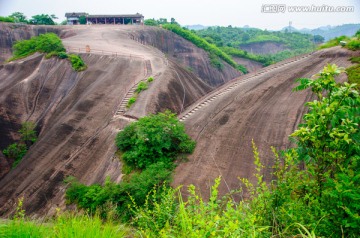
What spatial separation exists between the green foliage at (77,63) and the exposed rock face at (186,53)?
21.9 meters

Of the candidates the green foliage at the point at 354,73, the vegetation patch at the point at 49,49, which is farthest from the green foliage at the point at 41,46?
the green foliage at the point at 354,73

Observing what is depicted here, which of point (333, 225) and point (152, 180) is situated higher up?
point (333, 225)

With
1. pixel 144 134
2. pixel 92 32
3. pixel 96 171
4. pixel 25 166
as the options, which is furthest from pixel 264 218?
pixel 92 32

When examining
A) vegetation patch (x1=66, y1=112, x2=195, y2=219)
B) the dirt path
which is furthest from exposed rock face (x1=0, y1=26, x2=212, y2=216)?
the dirt path

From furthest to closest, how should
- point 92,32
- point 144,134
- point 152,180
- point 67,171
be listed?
point 92,32, point 67,171, point 144,134, point 152,180

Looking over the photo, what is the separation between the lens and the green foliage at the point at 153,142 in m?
15.0

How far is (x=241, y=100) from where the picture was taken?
1923 cm

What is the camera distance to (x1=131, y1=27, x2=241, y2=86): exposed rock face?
165 feet

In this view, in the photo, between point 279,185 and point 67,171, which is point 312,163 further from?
point 67,171

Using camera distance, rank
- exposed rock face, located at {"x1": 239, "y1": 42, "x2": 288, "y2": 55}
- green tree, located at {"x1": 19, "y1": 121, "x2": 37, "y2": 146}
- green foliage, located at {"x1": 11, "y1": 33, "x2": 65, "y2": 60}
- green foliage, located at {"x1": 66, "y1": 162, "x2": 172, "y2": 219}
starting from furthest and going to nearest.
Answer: exposed rock face, located at {"x1": 239, "y1": 42, "x2": 288, "y2": 55}, green foliage, located at {"x1": 11, "y1": 33, "x2": 65, "y2": 60}, green tree, located at {"x1": 19, "y1": 121, "x2": 37, "y2": 146}, green foliage, located at {"x1": 66, "y1": 162, "x2": 172, "y2": 219}

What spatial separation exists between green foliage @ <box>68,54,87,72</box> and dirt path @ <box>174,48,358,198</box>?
43.3 ft

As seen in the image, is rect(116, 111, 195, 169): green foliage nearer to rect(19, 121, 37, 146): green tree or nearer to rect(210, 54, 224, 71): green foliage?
rect(19, 121, 37, 146): green tree

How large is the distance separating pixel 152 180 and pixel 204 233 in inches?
372

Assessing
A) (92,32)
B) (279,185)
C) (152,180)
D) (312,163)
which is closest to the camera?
(312,163)
